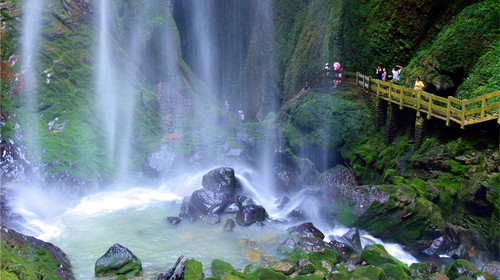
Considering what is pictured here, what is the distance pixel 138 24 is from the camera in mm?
33156

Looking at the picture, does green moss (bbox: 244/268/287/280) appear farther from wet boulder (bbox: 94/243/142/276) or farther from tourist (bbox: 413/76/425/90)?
tourist (bbox: 413/76/425/90)

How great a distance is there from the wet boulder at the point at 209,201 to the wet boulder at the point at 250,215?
957 mm

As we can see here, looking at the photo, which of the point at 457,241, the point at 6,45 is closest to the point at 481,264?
the point at 457,241

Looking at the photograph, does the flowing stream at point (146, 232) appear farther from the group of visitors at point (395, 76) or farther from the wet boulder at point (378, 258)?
the group of visitors at point (395, 76)

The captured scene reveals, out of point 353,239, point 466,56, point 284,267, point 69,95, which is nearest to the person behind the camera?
point 284,267

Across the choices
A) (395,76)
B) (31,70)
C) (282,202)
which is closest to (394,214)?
(282,202)

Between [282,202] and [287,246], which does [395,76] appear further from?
[287,246]

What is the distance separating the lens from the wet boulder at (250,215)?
17.1 metres

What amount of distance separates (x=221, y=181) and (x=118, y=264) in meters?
7.91

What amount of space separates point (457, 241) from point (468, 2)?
35.1 ft

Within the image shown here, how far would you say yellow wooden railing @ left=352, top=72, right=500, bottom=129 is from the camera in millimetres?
14680

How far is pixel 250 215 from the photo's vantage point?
17.2 meters

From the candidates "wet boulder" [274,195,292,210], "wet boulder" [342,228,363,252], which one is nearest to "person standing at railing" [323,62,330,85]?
"wet boulder" [274,195,292,210]

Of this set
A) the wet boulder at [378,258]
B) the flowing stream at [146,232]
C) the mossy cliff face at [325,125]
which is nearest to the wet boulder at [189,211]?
the flowing stream at [146,232]
